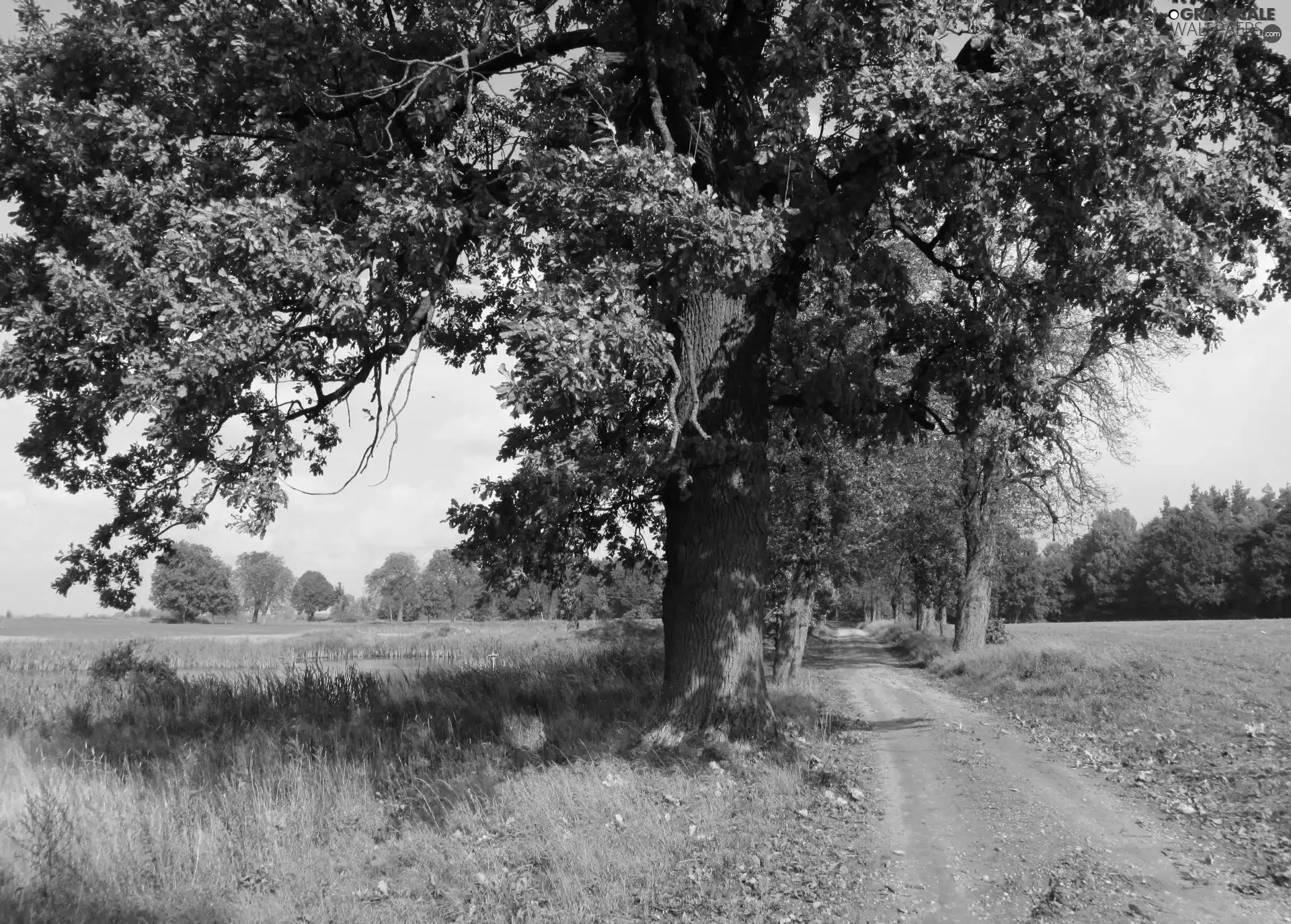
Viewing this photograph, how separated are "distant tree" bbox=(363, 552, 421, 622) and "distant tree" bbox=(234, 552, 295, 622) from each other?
804 inches

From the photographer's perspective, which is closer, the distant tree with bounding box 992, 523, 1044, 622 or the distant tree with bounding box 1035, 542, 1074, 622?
the distant tree with bounding box 992, 523, 1044, 622

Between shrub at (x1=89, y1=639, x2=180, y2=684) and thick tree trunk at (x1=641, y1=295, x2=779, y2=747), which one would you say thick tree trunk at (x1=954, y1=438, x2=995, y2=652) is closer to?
thick tree trunk at (x1=641, y1=295, x2=779, y2=747)

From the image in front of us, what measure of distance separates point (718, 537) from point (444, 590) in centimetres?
14898

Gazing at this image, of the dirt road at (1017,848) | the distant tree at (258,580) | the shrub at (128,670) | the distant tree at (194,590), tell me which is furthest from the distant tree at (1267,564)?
the distant tree at (258,580)

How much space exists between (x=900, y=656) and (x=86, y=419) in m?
31.2

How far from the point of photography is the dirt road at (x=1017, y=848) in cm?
557

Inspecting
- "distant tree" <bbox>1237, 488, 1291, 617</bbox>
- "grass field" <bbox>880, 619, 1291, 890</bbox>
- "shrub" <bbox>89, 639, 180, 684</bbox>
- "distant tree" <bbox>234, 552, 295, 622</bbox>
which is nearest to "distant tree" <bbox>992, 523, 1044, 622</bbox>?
"distant tree" <bbox>1237, 488, 1291, 617</bbox>

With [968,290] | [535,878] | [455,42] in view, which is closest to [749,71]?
[455,42]

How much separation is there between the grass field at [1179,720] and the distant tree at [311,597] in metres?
189

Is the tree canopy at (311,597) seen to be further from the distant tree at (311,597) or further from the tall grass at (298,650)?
the tall grass at (298,650)

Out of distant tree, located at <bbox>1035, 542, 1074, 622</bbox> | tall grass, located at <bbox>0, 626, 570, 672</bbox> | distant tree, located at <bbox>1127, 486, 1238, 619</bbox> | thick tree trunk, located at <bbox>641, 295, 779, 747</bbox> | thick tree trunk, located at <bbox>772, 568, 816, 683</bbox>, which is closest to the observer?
thick tree trunk, located at <bbox>641, 295, 779, 747</bbox>

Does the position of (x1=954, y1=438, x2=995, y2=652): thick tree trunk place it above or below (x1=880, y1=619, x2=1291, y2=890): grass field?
above

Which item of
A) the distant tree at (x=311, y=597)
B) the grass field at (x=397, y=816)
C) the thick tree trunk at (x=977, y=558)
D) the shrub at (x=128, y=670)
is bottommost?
the distant tree at (x=311, y=597)

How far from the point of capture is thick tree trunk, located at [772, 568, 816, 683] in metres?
19.7
